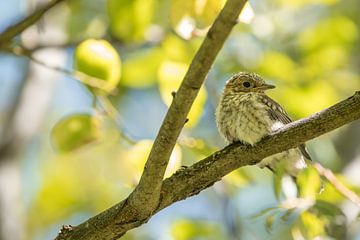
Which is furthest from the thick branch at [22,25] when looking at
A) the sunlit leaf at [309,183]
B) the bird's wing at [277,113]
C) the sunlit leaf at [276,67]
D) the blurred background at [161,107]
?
the sunlit leaf at [276,67]

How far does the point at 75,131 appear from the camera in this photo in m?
2.84

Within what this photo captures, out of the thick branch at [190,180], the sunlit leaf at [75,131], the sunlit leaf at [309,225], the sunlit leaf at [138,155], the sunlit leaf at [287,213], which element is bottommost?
the sunlit leaf at [309,225]

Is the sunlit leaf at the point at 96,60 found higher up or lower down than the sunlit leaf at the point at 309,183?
higher up

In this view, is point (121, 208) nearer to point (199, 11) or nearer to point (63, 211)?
point (199, 11)

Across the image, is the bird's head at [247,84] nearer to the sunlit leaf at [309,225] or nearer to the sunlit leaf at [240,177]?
the sunlit leaf at [240,177]

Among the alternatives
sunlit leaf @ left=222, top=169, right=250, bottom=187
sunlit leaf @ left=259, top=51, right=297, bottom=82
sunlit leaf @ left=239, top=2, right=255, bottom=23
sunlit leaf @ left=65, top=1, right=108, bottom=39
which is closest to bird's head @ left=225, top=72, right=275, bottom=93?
sunlit leaf @ left=259, top=51, right=297, bottom=82

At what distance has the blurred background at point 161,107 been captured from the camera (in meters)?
2.84

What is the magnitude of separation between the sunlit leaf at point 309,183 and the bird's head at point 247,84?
1.34m

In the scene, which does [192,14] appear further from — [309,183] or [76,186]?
[76,186]

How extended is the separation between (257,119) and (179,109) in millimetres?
1595

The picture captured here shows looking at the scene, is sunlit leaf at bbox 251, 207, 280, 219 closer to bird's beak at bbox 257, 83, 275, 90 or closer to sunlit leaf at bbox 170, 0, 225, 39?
sunlit leaf at bbox 170, 0, 225, 39

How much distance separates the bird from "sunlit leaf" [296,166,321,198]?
0.31 meters

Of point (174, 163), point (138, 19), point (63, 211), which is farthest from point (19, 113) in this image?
point (174, 163)

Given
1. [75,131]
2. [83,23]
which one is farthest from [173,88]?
[83,23]
